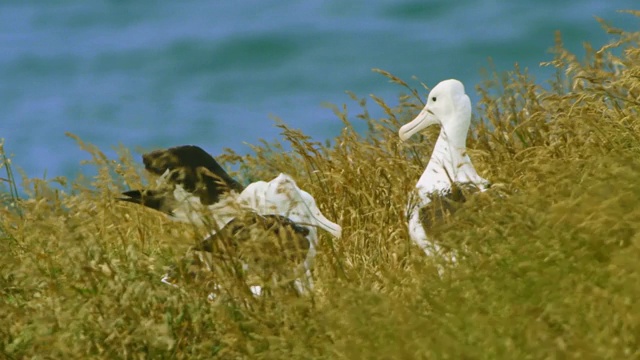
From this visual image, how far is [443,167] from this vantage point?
→ 5.57 meters

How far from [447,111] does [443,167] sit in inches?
36.9

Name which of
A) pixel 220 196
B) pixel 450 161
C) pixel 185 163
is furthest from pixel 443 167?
pixel 185 163

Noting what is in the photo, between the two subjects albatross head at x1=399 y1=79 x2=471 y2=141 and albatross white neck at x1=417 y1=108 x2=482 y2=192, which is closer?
albatross white neck at x1=417 y1=108 x2=482 y2=192

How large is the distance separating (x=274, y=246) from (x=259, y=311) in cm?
34

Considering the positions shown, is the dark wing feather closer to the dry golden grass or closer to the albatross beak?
the dry golden grass

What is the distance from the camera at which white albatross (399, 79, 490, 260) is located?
18.8 ft

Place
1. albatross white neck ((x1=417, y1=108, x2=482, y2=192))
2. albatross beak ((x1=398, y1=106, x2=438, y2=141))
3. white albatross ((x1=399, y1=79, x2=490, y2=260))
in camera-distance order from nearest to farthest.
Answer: white albatross ((x1=399, y1=79, x2=490, y2=260)) → albatross white neck ((x1=417, y1=108, x2=482, y2=192)) → albatross beak ((x1=398, y1=106, x2=438, y2=141))

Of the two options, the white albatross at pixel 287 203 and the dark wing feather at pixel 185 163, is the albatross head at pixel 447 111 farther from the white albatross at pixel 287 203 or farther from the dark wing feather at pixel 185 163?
the dark wing feather at pixel 185 163

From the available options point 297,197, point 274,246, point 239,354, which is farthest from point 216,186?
point 239,354

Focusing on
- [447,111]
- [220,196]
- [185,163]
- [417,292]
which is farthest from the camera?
[447,111]

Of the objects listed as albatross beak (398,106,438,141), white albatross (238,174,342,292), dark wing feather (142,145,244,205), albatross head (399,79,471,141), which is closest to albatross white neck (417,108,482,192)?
albatross head (399,79,471,141)

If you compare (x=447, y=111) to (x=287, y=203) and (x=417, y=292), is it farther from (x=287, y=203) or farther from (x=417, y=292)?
(x=417, y=292)

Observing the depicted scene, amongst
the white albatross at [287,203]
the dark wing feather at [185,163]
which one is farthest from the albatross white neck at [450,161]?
the dark wing feather at [185,163]

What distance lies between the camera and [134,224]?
20.7 feet
